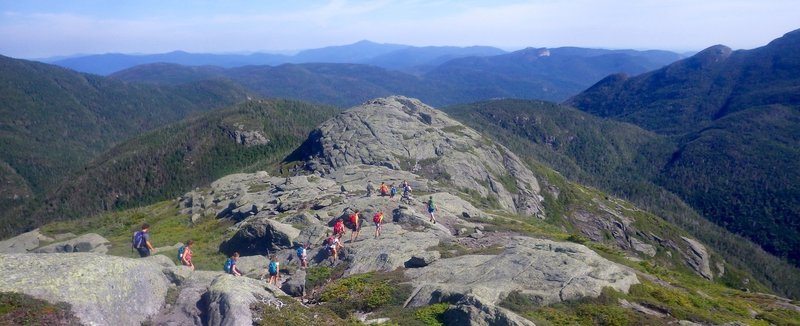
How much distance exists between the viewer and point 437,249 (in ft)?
121

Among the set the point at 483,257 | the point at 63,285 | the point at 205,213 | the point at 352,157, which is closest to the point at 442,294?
the point at 483,257

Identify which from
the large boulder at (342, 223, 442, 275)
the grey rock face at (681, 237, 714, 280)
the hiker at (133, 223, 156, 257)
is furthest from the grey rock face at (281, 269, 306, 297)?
the grey rock face at (681, 237, 714, 280)

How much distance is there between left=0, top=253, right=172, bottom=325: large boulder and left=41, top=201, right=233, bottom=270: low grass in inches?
565

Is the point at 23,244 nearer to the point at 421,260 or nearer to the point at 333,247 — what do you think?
the point at 333,247

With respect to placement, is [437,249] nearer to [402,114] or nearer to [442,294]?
[442,294]

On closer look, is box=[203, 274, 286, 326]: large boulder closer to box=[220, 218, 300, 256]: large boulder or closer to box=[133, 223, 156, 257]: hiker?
box=[133, 223, 156, 257]: hiker

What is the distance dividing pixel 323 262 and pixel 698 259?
13964 centimetres

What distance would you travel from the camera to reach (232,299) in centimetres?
2141

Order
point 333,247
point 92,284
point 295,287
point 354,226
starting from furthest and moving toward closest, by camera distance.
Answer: point 354,226
point 333,247
point 295,287
point 92,284

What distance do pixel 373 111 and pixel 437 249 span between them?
94.3m

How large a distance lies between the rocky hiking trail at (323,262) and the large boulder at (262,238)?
0.10 metres

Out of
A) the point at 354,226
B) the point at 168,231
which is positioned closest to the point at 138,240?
the point at 354,226

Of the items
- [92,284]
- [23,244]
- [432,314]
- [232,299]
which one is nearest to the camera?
[92,284]

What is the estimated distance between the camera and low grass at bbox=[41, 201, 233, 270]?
4619cm
